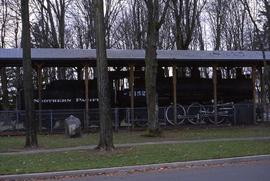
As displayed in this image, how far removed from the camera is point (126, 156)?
18344 mm

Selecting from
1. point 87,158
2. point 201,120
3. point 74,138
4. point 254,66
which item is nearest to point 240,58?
point 254,66

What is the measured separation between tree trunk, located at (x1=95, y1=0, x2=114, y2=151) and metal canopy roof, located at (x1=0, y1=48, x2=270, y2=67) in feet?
34.6

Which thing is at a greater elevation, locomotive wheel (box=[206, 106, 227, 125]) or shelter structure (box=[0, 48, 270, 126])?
shelter structure (box=[0, 48, 270, 126])

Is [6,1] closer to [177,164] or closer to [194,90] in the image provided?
[194,90]

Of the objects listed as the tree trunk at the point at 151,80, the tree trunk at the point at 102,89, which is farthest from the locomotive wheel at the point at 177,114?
the tree trunk at the point at 102,89

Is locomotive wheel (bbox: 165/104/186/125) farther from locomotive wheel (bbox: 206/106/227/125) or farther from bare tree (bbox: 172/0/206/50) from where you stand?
bare tree (bbox: 172/0/206/50)

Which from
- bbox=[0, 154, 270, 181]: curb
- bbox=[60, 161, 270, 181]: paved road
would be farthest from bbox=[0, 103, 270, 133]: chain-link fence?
bbox=[60, 161, 270, 181]: paved road

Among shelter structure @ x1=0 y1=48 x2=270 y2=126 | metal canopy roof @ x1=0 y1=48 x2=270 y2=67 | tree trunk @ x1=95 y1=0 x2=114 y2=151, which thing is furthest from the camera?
shelter structure @ x1=0 y1=48 x2=270 y2=126

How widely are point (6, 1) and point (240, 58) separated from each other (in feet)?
97.2

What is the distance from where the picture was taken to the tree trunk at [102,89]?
20.0m

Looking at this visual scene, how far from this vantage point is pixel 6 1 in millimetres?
56469

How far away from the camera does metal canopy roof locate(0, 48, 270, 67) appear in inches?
1212

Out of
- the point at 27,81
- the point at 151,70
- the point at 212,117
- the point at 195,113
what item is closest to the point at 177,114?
the point at 195,113

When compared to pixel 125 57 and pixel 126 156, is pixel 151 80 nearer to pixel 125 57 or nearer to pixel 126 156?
pixel 125 57
